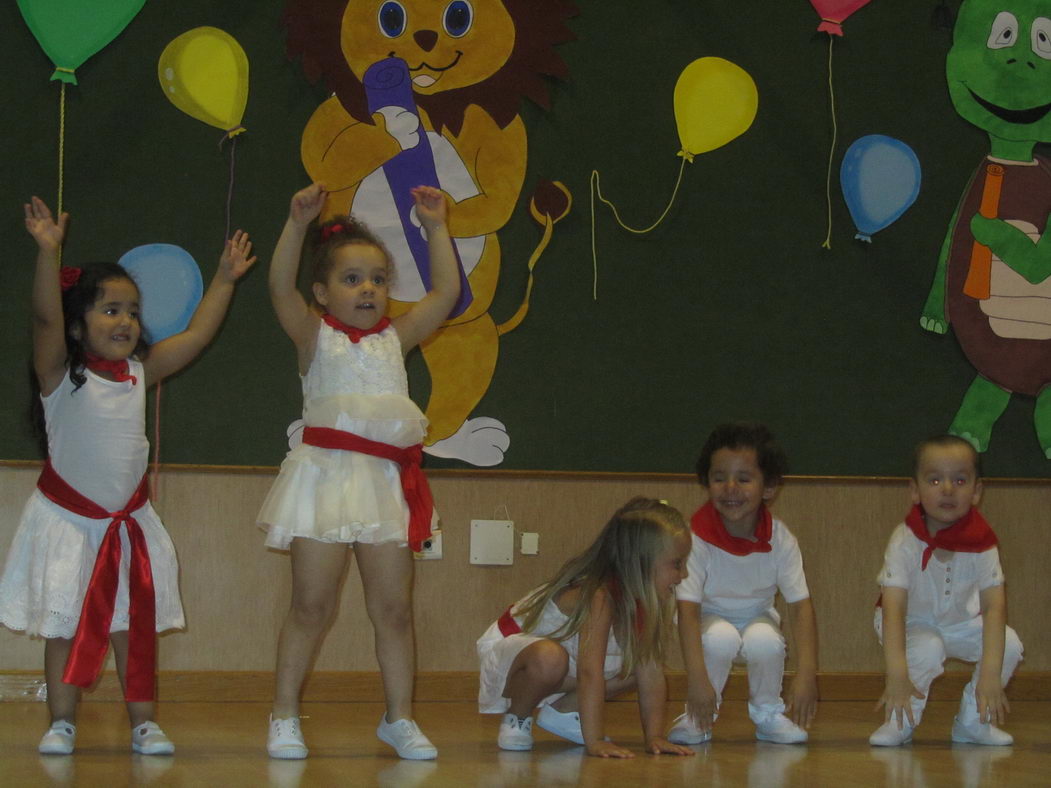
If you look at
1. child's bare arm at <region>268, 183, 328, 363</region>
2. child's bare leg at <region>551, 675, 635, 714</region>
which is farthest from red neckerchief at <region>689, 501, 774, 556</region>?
child's bare arm at <region>268, 183, 328, 363</region>

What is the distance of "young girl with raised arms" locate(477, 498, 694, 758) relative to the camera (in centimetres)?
258

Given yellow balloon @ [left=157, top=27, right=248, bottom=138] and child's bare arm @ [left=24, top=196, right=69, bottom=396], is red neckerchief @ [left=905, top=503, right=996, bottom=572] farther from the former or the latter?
yellow balloon @ [left=157, top=27, right=248, bottom=138]

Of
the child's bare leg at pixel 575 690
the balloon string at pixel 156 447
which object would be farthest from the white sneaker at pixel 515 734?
the balloon string at pixel 156 447

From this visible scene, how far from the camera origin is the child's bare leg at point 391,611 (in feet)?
8.50

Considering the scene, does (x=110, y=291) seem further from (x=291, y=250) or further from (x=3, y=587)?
(x=3, y=587)

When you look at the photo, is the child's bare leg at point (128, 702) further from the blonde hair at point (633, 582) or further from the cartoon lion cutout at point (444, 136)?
the cartoon lion cutout at point (444, 136)

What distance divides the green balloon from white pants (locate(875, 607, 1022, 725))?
2.49 metres

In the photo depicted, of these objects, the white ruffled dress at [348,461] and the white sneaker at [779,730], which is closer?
the white ruffled dress at [348,461]

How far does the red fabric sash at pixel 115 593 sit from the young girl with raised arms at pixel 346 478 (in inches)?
11.5

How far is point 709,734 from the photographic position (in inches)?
111

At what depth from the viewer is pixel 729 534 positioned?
3.07 m

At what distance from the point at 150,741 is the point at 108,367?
2.55ft

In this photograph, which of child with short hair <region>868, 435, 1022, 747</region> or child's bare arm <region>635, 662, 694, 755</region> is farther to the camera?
child with short hair <region>868, 435, 1022, 747</region>

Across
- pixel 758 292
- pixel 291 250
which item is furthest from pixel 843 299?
pixel 291 250
